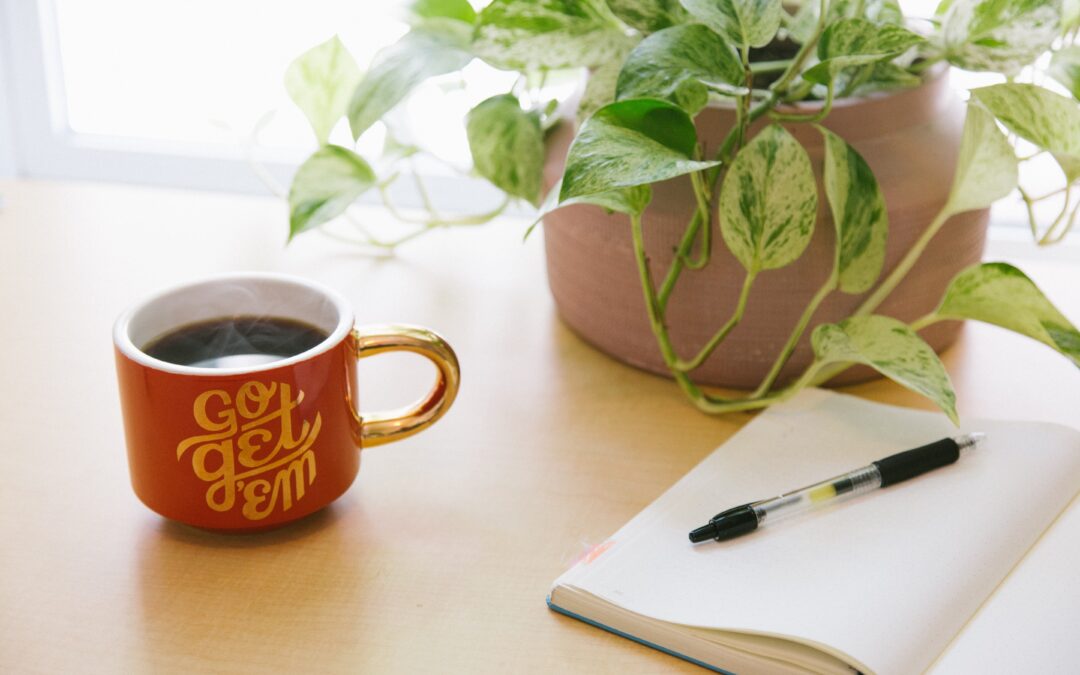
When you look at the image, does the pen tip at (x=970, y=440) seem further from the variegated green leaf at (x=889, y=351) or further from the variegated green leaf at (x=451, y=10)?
the variegated green leaf at (x=451, y=10)

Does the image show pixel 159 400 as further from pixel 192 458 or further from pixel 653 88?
pixel 653 88

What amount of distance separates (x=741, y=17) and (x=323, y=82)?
35 centimetres

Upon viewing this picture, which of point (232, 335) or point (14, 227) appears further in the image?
point (14, 227)

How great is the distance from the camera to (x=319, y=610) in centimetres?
52

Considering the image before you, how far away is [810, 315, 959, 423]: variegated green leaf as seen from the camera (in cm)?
57

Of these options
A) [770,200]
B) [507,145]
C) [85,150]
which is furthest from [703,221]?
[85,150]

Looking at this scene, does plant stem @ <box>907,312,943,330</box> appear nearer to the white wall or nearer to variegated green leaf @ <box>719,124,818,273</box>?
variegated green leaf @ <box>719,124,818,273</box>

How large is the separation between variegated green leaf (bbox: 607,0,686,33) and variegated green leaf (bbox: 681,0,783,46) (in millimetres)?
52

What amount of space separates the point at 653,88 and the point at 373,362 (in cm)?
28

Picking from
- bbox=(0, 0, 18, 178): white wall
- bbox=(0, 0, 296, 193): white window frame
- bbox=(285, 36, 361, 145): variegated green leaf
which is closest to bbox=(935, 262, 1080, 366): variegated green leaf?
bbox=(285, 36, 361, 145): variegated green leaf

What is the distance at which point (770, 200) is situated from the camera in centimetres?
59

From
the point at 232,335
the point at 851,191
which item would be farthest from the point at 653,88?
the point at 232,335

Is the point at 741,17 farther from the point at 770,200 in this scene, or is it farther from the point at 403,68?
the point at 403,68

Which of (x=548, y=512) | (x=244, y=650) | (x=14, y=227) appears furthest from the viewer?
(x=14, y=227)
